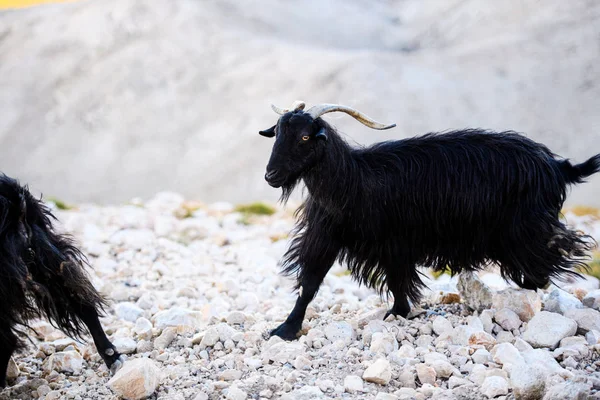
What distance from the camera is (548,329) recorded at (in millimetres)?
4801

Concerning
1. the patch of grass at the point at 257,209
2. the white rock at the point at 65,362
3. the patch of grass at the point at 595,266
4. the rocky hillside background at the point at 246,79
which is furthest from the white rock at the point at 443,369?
the rocky hillside background at the point at 246,79

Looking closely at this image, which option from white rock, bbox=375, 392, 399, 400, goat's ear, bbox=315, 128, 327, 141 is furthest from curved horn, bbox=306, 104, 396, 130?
white rock, bbox=375, 392, 399, 400

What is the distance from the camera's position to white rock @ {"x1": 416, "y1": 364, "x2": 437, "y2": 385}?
14.0 ft

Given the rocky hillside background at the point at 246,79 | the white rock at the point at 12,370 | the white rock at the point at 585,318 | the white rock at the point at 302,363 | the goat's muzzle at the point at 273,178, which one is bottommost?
the white rock at the point at 12,370

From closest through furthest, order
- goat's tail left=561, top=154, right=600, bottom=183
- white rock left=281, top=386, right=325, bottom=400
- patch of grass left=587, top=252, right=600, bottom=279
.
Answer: white rock left=281, top=386, right=325, bottom=400, goat's tail left=561, top=154, right=600, bottom=183, patch of grass left=587, top=252, right=600, bottom=279

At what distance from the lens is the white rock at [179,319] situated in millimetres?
5477

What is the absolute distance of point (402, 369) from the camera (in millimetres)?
4402

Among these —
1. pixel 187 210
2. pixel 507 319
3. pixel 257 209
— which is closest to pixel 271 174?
pixel 507 319

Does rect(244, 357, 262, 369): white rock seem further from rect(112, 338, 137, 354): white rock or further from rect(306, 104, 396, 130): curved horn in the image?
rect(306, 104, 396, 130): curved horn

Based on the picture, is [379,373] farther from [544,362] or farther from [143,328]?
[143,328]

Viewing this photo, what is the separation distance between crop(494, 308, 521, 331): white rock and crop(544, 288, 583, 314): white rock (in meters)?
0.38

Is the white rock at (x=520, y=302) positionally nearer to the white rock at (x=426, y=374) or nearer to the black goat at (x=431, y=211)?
the black goat at (x=431, y=211)

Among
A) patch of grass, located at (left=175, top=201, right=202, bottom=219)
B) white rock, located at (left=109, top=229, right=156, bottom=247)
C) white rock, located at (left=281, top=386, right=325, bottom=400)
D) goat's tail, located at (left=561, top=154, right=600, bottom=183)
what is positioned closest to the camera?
white rock, located at (left=281, top=386, right=325, bottom=400)

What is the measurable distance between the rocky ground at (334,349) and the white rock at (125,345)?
13mm
